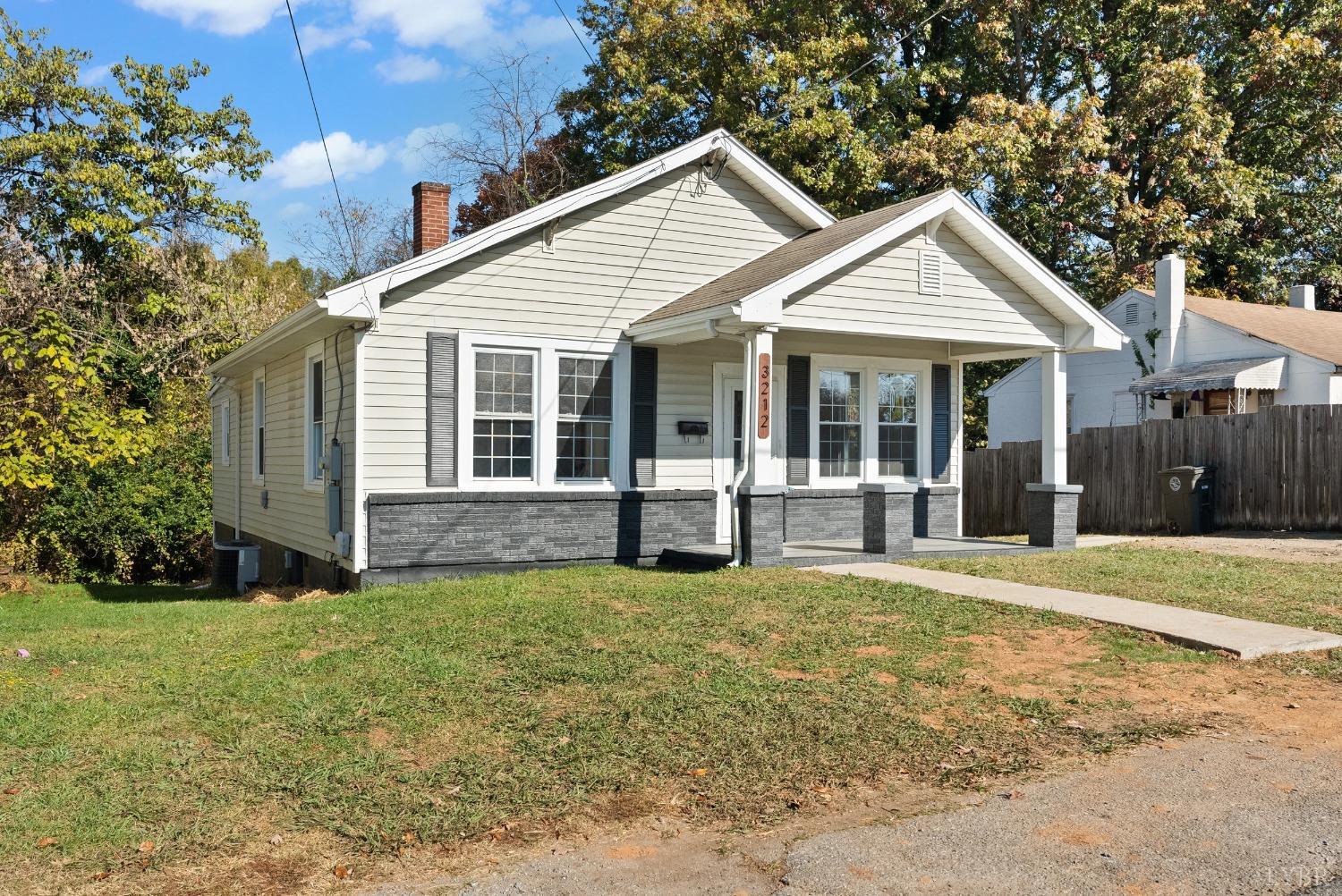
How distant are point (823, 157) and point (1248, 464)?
11.2m

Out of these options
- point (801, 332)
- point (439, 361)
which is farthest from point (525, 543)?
point (801, 332)

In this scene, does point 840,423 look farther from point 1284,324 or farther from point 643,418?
point 1284,324

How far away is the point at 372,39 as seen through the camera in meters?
15.4

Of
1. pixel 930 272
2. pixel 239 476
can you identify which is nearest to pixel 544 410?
pixel 930 272

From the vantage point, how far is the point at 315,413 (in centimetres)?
1366

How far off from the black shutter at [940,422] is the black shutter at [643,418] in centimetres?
410

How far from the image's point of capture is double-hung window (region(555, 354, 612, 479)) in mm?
12672

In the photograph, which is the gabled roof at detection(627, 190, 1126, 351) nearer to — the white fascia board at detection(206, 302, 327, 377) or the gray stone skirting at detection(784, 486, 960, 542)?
the gray stone skirting at detection(784, 486, 960, 542)

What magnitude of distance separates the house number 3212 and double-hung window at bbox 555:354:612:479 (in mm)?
2087

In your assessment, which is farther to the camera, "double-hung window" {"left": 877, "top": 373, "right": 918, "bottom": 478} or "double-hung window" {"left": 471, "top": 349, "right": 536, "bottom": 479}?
"double-hung window" {"left": 877, "top": 373, "right": 918, "bottom": 478}

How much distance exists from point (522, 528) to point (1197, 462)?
466 inches

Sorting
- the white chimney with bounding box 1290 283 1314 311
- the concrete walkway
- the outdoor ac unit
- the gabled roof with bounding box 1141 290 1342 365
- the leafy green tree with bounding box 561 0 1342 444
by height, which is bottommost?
the outdoor ac unit

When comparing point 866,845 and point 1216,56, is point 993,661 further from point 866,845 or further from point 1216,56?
point 1216,56

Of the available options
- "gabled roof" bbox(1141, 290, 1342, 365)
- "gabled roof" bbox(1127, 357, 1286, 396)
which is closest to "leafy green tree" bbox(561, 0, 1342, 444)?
"gabled roof" bbox(1141, 290, 1342, 365)
